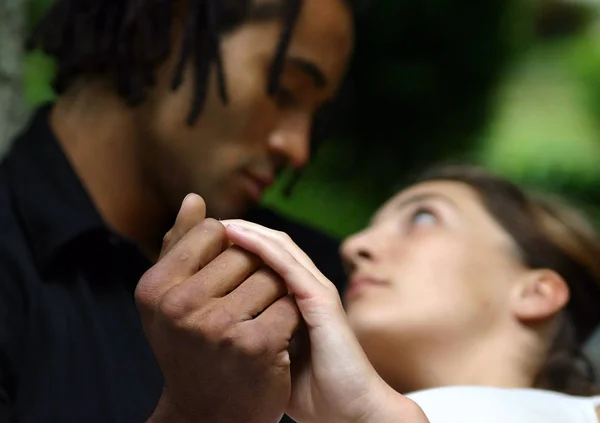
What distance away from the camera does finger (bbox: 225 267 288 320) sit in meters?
0.38

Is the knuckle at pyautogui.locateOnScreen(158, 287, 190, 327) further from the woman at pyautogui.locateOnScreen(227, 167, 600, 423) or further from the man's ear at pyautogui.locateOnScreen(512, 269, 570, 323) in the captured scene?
the man's ear at pyautogui.locateOnScreen(512, 269, 570, 323)

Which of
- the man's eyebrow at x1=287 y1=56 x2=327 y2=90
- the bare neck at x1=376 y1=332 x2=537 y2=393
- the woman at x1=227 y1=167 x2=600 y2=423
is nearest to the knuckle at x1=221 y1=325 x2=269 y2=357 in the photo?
the woman at x1=227 y1=167 x2=600 y2=423

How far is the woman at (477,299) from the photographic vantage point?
1.83 feet

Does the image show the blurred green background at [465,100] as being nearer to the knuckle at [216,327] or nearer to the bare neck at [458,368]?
the bare neck at [458,368]

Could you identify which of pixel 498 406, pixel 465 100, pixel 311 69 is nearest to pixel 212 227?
pixel 498 406

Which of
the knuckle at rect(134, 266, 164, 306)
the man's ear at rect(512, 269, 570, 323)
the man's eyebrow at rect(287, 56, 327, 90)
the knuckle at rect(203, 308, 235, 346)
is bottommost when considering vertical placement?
the man's ear at rect(512, 269, 570, 323)

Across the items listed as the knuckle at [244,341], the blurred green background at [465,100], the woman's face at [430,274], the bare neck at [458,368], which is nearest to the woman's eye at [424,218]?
the woman's face at [430,274]

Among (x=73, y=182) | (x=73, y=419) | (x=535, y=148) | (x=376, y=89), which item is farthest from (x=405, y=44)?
(x=73, y=419)

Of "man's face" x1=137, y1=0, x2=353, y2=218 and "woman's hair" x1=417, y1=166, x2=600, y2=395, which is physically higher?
"man's face" x1=137, y1=0, x2=353, y2=218

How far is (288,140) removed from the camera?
691 millimetres

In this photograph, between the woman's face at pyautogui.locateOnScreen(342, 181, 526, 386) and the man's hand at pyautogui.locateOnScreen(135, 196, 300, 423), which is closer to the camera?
the man's hand at pyautogui.locateOnScreen(135, 196, 300, 423)

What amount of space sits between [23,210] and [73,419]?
0.18 meters

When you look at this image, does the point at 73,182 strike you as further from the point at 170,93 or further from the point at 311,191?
the point at 311,191

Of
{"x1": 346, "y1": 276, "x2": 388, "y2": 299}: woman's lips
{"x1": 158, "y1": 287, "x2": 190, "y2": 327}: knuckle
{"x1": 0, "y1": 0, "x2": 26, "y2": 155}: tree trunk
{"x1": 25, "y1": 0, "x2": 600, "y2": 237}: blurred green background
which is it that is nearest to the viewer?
{"x1": 158, "y1": 287, "x2": 190, "y2": 327}: knuckle
